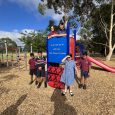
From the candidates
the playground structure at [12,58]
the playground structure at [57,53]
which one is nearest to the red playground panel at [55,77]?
the playground structure at [57,53]

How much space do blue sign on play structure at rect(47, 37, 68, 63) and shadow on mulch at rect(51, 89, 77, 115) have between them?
206 cm

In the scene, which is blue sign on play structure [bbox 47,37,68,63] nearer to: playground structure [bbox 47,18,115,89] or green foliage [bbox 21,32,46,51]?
playground structure [bbox 47,18,115,89]

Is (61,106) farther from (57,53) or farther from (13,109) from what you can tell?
(57,53)

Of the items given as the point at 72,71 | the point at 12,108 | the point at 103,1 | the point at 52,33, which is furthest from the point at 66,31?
the point at 103,1

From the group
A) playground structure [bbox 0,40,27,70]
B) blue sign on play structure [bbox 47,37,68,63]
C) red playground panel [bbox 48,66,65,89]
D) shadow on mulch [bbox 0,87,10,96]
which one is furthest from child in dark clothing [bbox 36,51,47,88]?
playground structure [bbox 0,40,27,70]

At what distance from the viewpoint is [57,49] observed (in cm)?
1259

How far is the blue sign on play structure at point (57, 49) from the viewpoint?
477 inches

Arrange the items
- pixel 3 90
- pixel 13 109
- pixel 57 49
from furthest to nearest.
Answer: pixel 57 49
pixel 3 90
pixel 13 109

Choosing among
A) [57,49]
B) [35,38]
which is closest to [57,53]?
[57,49]

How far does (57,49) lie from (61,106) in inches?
167

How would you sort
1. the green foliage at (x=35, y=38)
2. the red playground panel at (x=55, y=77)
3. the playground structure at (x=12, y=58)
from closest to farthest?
1. the red playground panel at (x=55, y=77)
2. the playground structure at (x=12, y=58)
3. the green foliage at (x=35, y=38)

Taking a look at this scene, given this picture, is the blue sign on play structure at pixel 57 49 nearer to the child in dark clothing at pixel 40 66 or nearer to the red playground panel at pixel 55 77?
the red playground panel at pixel 55 77

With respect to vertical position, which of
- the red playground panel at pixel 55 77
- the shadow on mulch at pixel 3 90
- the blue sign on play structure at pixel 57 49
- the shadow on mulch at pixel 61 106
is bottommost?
the shadow on mulch at pixel 61 106

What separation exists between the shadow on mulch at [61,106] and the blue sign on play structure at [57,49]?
206 cm
